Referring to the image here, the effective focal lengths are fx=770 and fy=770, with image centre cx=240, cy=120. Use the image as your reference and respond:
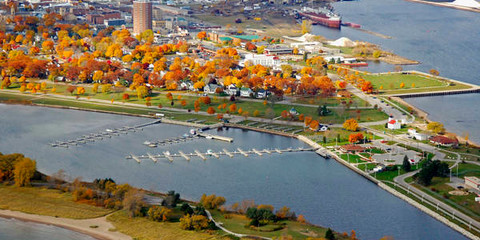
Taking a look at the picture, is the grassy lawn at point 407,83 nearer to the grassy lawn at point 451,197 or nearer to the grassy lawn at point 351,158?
the grassy lawn at point 351,158

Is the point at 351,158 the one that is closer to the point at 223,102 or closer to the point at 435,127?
the point at 435,127

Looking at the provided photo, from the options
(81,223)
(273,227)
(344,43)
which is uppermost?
(344,43)

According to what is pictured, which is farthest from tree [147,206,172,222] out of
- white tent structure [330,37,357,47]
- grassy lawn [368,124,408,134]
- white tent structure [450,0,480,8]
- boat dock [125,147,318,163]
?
white tent structure [450,0,480,8]

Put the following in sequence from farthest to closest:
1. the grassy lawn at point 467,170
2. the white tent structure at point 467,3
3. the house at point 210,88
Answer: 1. the white tent structure at point 467,3
2. the house at point 210,88
3. the grassy lawn at point 467,170

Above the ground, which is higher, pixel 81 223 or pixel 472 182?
pixel 472 182

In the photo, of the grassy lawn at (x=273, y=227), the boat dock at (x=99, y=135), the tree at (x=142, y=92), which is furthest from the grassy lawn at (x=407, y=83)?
the grassy lawn at (x=273, y=227)

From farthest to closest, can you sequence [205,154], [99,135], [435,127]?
[99,135], [435,127], [205,154]

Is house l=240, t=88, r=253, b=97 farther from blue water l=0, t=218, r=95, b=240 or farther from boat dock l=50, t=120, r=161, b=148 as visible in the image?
blue water l=0, t=218, r=95, b=240

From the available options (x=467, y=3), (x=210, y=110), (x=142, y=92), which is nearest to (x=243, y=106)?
(x=210, y=110)
